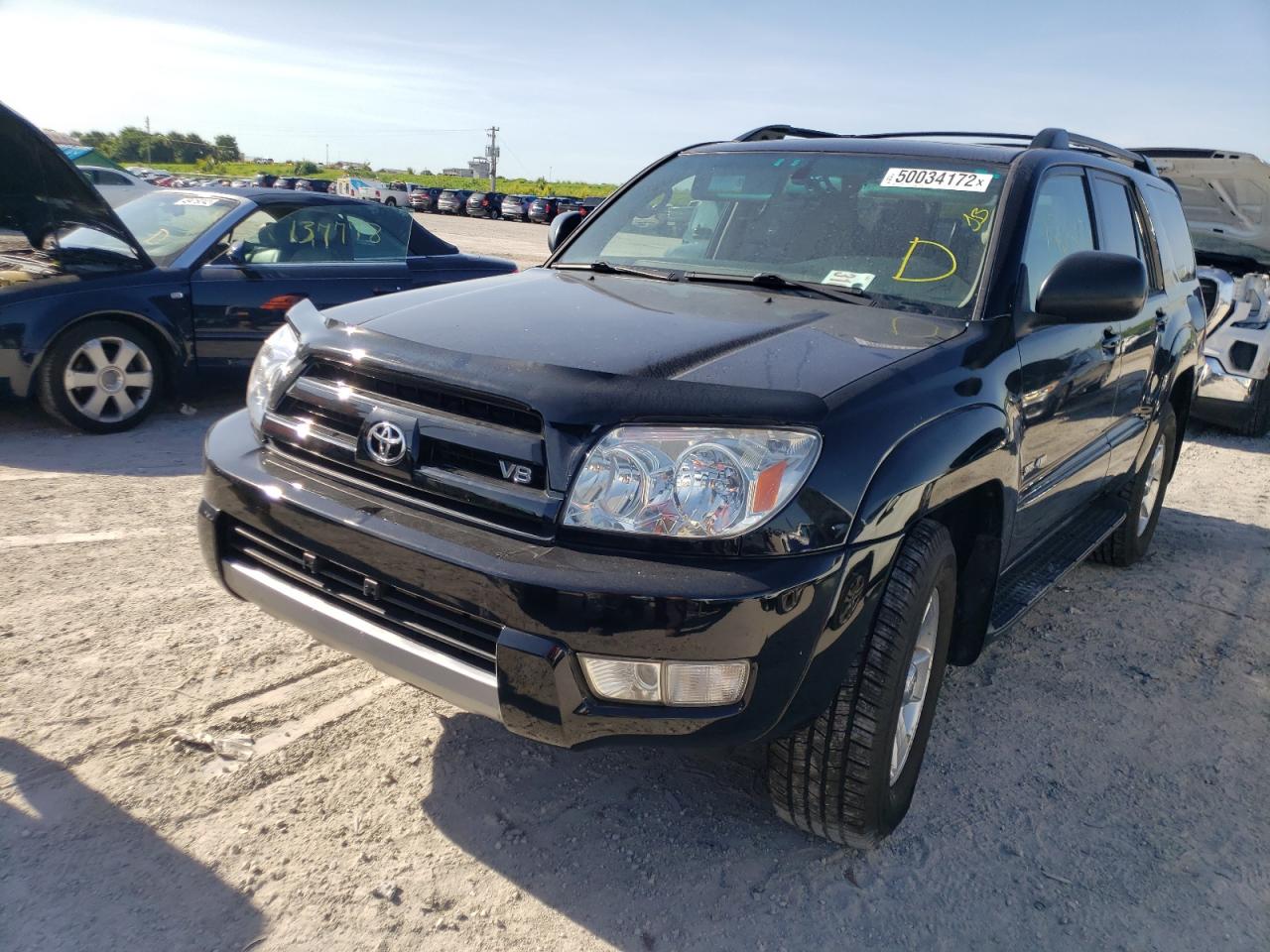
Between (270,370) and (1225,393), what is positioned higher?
(270,370)

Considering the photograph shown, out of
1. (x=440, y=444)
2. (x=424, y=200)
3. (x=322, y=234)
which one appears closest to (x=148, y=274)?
(x=322, y=234)

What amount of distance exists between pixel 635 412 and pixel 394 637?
29.7 inches

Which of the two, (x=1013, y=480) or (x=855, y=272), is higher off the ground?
(x=855, y=272)

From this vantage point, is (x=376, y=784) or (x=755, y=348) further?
(x=376, y=784)

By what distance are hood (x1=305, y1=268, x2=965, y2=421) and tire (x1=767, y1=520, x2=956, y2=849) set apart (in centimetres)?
51

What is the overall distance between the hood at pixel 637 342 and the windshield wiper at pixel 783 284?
0.15 feet

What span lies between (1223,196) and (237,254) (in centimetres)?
807

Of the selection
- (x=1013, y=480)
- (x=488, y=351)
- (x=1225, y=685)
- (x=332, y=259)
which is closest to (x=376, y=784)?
(x=488, y=351)

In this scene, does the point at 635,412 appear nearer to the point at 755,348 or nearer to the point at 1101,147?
the point at 755,348

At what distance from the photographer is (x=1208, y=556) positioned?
530 centimetres

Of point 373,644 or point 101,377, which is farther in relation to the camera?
point 101,377

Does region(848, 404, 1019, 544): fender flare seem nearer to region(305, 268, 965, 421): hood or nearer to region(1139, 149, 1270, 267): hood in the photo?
region(305, 268, 965, 421): hood

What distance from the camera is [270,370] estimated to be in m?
2.84

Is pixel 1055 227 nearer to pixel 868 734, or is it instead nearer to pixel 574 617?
pixel 868 734
